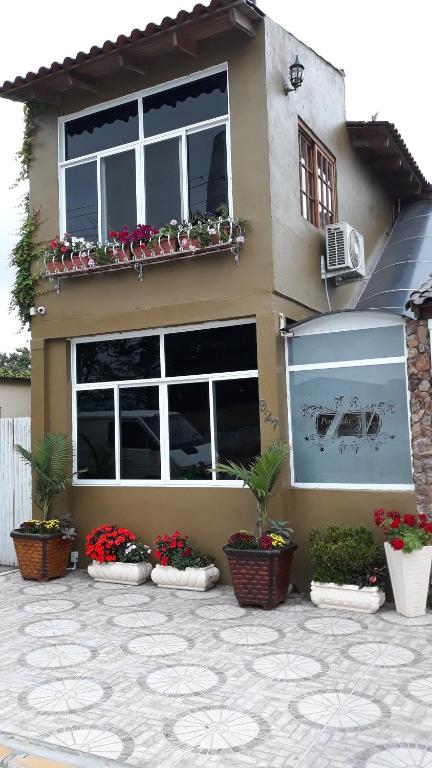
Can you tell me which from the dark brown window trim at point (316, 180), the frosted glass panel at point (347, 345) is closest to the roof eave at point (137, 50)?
the dark brown window trim at point (316, 180)

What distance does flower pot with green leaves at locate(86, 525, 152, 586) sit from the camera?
7.40 m

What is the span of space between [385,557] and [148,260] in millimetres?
4230

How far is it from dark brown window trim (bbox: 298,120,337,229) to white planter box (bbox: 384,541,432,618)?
14.3 ft

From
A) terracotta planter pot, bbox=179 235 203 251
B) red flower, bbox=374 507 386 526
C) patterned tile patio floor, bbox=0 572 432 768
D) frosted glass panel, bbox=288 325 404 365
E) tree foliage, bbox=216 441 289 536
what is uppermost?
terracotta planter pot, bbox=179 235 203 251

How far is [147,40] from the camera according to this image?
7277mm

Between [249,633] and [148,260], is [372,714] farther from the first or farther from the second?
[148,260]

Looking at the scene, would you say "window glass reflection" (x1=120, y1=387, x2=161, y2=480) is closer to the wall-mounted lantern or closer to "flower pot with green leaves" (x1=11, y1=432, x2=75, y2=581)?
"flower pot with green leaves" (x1=11, y1=432, x2=75, y2=581)

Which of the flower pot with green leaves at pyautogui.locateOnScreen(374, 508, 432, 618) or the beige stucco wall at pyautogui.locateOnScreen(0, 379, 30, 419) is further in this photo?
the beige stucco wall at pyautogui.locateOnScreen(0, 379, 30, 419)

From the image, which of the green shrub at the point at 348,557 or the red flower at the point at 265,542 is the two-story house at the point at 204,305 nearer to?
the green shrub at the point at 348,557

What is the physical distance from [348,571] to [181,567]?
1.88m

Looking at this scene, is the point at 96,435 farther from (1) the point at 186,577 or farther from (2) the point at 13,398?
(2) the point at 13,398

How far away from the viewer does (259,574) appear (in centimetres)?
621

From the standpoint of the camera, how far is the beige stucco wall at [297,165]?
23.8 ft

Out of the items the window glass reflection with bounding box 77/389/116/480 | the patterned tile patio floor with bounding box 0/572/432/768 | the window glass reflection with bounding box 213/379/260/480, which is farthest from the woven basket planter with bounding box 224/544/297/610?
the window glass reflection with bounding box 77/389/116/480
